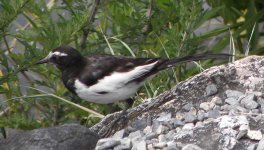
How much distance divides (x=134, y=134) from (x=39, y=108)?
4.83 feet

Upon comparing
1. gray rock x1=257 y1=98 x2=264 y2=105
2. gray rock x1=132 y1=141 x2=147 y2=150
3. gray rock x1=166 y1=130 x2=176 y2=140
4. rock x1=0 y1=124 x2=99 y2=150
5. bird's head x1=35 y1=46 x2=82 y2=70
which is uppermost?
bird's head x1=35 y1=46 x2=82 y2=70

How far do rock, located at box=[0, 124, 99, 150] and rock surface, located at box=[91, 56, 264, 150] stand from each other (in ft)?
0.64

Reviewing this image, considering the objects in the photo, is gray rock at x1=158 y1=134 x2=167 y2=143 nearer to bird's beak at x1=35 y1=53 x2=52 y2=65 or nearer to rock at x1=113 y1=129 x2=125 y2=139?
rock at x1=113 y1=129 x2=125 y2=139

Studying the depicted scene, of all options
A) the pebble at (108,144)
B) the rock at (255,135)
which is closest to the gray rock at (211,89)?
the rock at (255,135)

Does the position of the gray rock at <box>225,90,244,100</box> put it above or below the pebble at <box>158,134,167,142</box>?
above

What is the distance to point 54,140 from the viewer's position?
430 cm

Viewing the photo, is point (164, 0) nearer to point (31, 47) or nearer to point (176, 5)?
point (176, 5)

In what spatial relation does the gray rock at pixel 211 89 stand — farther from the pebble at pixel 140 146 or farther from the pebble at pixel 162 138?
the pebble at pixel 140 146

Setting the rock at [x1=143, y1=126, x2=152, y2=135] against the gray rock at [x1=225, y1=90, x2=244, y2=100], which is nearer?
the rock at [x1=143, y1=126, x2=152, y2=135]

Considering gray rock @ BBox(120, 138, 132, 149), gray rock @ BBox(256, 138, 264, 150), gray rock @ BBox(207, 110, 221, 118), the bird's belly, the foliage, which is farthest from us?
the foliage

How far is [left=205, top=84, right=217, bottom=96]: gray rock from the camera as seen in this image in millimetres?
4797

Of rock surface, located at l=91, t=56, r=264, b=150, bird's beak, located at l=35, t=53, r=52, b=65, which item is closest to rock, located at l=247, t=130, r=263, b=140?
rock surface, located at l=91, t=56, r=264, b=150

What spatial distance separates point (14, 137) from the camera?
443 cm

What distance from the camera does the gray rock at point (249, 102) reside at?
14.9 ft
